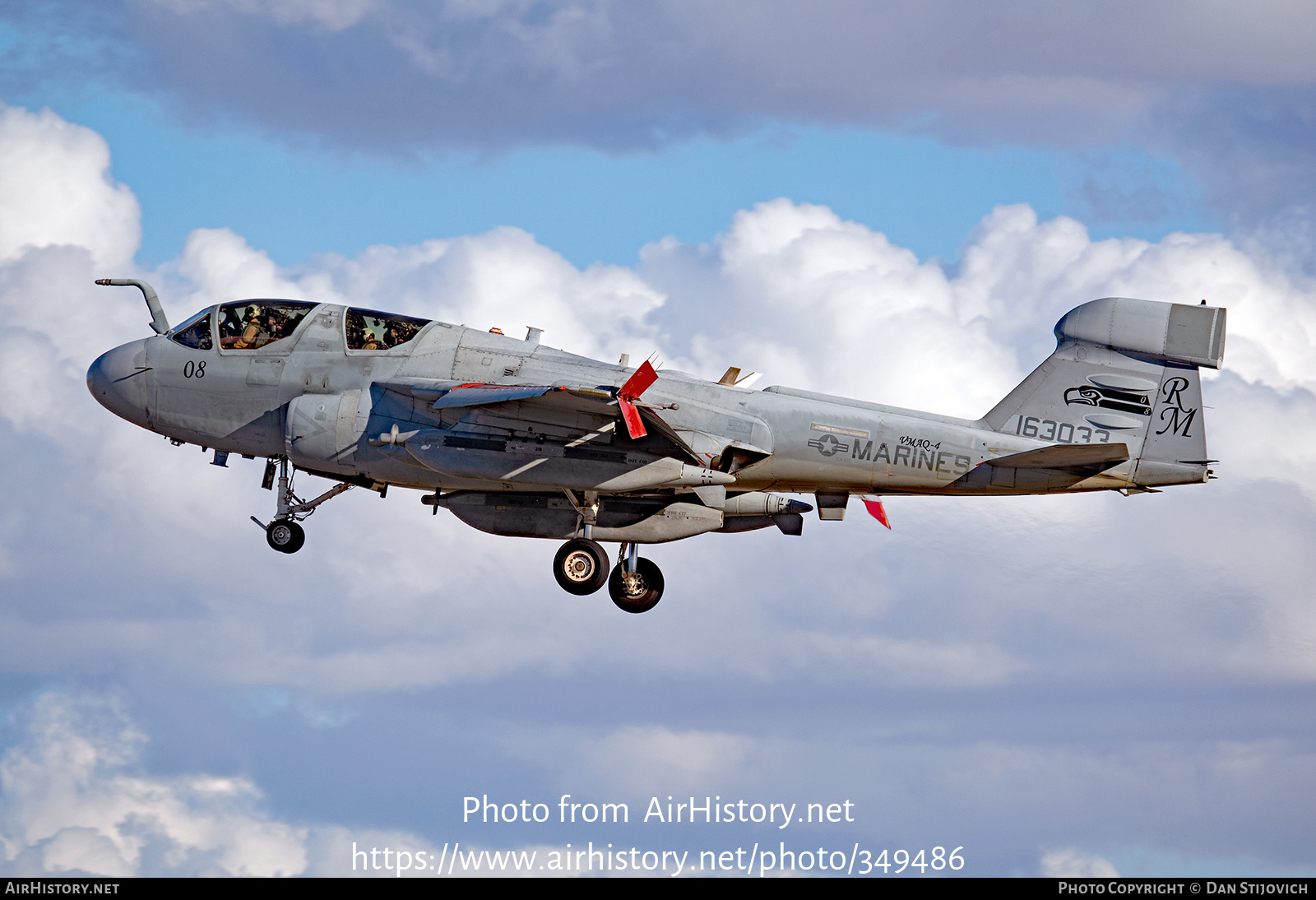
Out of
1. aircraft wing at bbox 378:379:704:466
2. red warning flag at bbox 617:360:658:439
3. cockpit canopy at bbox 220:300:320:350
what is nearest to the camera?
red warning flag at bbox 617:360:658:439

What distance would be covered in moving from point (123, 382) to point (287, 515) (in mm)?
4050

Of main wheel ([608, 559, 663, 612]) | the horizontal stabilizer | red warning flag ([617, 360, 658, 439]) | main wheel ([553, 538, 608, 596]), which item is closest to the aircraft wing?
red warning flag ([617, 360, 658, 439])

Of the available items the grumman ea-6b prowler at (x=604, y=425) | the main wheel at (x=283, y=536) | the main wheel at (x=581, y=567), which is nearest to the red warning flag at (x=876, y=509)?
the grumman ea-6b prowler at (x=604, y=425)

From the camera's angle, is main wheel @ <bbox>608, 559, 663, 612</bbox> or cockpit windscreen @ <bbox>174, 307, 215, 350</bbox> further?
main wheel @ <bbox>608, 559, 663, 612</bbox>

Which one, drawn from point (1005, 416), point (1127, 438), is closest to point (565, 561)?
point (1005, 416)

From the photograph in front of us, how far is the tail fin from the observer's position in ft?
84.5

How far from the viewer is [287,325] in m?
28.5

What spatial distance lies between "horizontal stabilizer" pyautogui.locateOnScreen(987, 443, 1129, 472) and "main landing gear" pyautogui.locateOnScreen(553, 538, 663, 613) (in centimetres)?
732

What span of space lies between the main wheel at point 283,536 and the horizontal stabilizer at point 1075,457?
13030 millimetres

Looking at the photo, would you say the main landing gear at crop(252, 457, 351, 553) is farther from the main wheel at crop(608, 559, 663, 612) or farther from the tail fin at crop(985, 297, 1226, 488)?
the tail fin at crop(985, 297, 1226, 488)

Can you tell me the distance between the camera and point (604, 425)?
86.7 feet

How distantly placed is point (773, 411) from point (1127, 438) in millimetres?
6032

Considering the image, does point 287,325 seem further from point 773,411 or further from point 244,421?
point 773,411

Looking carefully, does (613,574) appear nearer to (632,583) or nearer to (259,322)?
(632,583)
